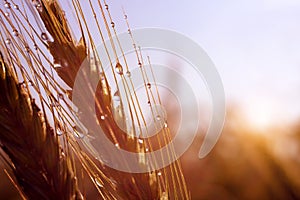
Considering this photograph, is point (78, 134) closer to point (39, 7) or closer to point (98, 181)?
point (98, 181)

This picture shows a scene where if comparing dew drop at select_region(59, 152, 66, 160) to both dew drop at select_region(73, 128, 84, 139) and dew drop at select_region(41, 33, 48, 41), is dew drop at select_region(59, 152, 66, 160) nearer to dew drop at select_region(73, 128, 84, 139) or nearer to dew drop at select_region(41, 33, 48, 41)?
dew drop at select_region(73, 128, 84, 139)

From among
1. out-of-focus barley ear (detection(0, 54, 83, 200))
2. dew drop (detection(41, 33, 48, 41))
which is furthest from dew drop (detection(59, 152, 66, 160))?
dew drop (detection(41, 33, 48, 41))

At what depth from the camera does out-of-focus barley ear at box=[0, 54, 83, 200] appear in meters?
0.69

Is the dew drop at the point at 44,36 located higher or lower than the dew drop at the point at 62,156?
higher

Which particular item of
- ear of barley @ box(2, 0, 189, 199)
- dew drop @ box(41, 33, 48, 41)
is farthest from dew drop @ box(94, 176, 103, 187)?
dew drop @ box(41, 33, 48, 41)

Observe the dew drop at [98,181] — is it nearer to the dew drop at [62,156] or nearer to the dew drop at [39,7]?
the dew drop at [62,156]

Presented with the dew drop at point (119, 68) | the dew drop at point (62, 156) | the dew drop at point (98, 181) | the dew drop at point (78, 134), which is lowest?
the dew drop at point (98, 181)

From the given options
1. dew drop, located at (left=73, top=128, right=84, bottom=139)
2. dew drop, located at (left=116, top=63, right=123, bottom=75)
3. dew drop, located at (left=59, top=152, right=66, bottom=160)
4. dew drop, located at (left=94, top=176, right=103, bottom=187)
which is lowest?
dew drop, located at (left=94, top=176, right=103, bottom=187)

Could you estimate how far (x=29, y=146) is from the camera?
2.32ft

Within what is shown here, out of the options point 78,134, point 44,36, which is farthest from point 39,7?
point 78,134

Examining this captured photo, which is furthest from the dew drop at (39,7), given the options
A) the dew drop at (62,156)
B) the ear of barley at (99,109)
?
the dew drop at (62,156)

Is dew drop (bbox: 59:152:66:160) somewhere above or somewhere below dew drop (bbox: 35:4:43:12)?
below

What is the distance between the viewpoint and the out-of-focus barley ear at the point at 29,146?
2.28ft

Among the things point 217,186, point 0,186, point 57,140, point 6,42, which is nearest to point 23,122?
point 57,140
